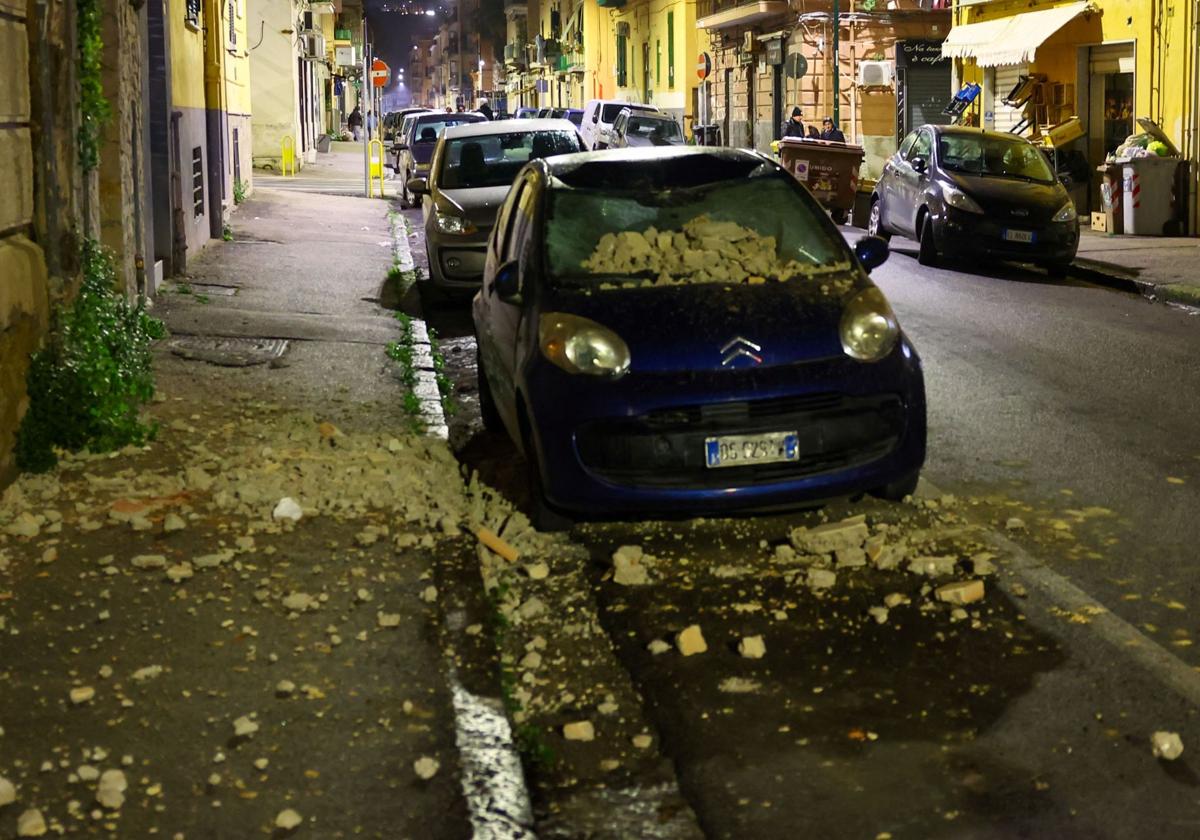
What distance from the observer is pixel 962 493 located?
24.6ft

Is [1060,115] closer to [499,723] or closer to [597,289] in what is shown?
[597,289]

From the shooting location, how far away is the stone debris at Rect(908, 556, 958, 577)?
19.9ft

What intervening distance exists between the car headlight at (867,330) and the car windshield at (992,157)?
493 inches

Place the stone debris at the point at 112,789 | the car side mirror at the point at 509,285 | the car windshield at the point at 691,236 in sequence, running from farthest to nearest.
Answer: the car side mirror at the point at 509,285 → the car windshield at the point at 691,236 → the stone debris at the point at 112,789

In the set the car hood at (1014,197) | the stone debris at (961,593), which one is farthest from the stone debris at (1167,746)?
the car hood at (1014,197)

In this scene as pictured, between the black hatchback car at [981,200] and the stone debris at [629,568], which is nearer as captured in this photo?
the stone debris at [629,568]

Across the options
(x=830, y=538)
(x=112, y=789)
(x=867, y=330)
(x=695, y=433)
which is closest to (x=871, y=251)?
(x=867, y=330)

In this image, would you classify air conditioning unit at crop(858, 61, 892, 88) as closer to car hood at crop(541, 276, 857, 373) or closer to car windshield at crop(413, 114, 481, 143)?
car windshield at crop(413, 114, 481, 143)

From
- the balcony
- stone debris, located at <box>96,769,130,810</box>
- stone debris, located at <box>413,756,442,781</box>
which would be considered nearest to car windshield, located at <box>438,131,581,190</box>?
stone debris, located at <box>413,756,442,781</box>

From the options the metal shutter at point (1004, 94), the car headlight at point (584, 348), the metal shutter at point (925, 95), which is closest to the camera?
the car headlight at point (584, 348)

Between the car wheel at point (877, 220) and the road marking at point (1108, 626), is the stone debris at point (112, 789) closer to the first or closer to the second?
the road marking at point (1108, 626)

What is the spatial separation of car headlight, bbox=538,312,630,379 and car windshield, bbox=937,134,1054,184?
13.1 m

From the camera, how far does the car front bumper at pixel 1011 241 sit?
1772 centimetres

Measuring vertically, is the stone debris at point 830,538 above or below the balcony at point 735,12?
below
